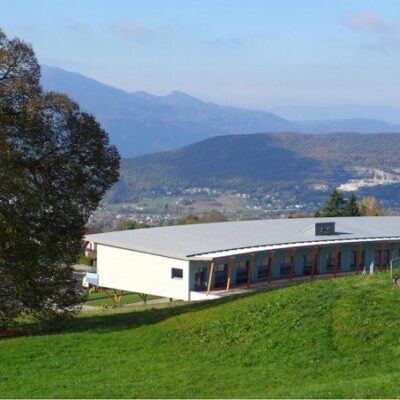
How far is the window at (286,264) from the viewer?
142 feet

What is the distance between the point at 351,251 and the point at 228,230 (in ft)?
24.4

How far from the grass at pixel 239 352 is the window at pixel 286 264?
59.5 ft

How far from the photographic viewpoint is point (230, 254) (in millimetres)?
38844

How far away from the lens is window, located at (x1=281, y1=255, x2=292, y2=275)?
43.4 metres

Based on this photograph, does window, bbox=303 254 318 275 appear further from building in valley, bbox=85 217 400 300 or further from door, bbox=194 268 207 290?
door, bbox=194 268 207 290

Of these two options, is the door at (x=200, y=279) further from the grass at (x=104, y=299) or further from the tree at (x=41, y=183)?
the tree at (x=41, y=183)

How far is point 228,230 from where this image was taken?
45.8m

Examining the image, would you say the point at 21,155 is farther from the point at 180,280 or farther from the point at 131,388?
the point at 180,280

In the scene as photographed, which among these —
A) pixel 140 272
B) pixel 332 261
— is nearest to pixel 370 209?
pixel 332 261

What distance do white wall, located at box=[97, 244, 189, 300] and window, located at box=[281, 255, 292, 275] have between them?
260 inches

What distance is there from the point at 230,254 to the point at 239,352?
64.8ft

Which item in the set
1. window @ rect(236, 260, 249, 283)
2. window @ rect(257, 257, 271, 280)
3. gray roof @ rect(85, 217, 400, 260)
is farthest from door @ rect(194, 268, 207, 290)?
window @ rect(257, 257, 271, 280)

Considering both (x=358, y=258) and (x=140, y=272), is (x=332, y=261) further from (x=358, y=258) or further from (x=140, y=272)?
(x=140, y=272)

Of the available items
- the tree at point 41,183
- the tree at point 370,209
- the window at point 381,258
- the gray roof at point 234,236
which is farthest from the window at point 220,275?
the tree at point 370,209
